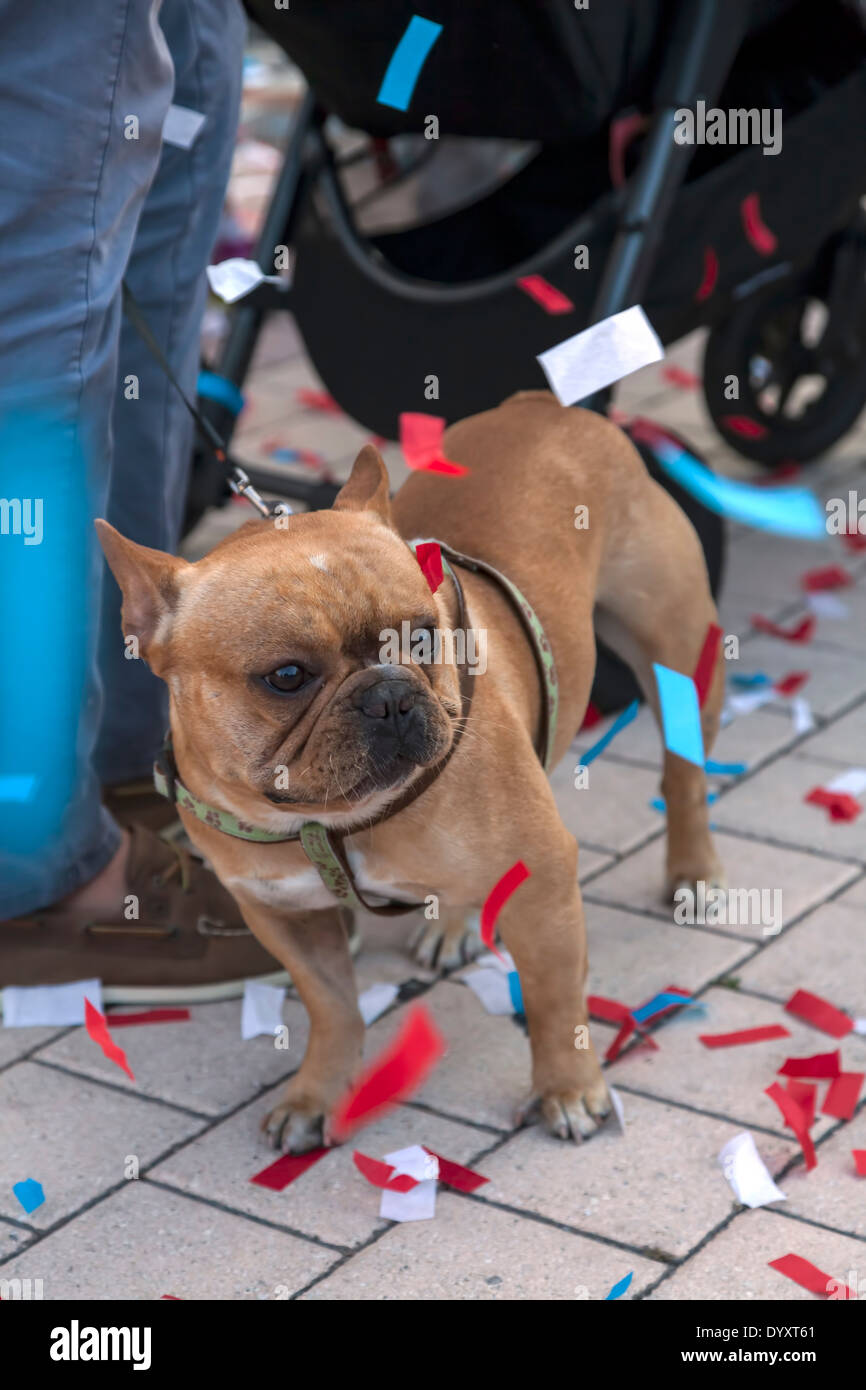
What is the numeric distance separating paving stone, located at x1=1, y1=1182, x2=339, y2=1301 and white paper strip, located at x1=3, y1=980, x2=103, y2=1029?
0.47 meters

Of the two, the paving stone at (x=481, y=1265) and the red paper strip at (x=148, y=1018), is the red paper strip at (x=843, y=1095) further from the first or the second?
the red paper strip at (x=148, y=1018)

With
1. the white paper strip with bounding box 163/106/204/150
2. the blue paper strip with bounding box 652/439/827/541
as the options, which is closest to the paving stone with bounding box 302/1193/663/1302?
the blue paper strip with bounding box 652/439/827/541

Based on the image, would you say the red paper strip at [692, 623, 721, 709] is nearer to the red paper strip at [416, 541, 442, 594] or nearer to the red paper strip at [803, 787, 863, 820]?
the red paper strip at [803, 787, 863, 820]

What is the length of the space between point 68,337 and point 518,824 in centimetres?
93

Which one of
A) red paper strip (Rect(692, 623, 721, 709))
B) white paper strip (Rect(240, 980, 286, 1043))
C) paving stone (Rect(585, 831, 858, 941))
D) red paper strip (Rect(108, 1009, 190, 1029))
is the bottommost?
red paper strip (Rect(108, 1009, 190, 1029))

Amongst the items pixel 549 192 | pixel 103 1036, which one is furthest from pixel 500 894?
pixel 549 192

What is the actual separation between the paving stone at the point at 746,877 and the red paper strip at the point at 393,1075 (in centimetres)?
48

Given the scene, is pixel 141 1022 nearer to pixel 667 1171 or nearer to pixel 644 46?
pixel 667 1171

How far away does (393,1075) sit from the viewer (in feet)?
7.76

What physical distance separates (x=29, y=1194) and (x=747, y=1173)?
3.13 feet

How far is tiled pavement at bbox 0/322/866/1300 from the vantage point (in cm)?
200

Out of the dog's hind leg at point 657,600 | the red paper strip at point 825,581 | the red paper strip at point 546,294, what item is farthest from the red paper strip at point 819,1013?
the red paper strip at point 825,581

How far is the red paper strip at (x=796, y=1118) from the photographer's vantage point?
2.15m

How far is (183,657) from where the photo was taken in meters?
1.94
